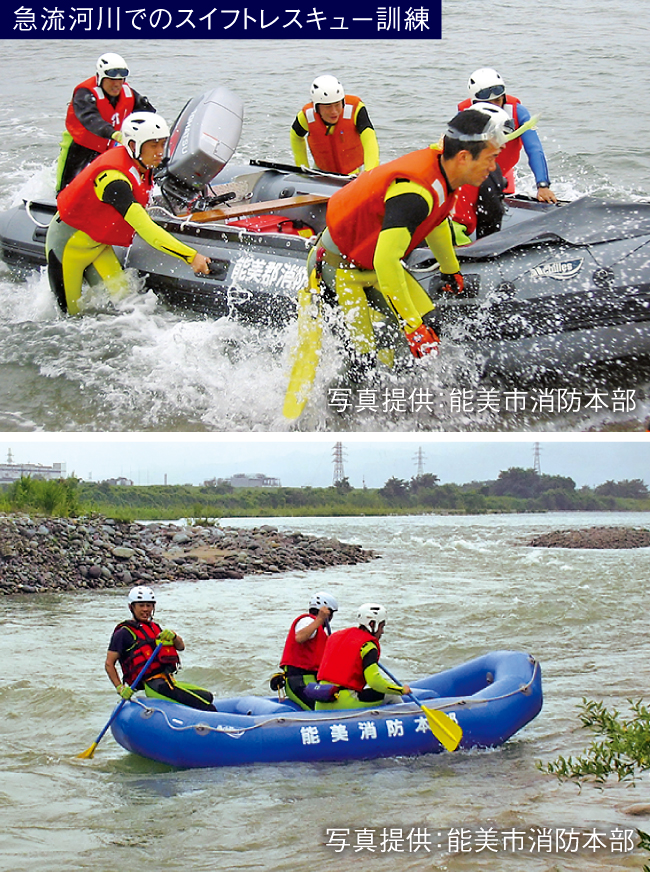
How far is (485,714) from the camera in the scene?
13.2 feet

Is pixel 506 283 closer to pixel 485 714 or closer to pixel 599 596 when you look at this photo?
pixel 485 714

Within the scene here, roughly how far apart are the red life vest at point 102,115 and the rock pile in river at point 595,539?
11460 mm

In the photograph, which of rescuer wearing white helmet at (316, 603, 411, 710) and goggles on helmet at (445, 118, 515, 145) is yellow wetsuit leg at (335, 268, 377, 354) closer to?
goggles on helmet at (445, 118, 515, 145)

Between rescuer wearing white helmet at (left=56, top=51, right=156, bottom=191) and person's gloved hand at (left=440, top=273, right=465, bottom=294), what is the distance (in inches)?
111

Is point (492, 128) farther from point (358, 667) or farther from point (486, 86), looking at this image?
point (358, 667)

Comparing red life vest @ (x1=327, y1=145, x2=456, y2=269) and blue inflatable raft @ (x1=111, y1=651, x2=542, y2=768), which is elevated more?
red life vest @ (x1=327, y1=145, x2=456, y2=269)

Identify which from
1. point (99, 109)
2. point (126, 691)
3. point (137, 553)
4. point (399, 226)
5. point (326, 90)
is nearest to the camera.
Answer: point (399, 226)

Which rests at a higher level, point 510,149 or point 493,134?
point 510,149

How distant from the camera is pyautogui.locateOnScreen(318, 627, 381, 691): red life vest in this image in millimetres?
3943

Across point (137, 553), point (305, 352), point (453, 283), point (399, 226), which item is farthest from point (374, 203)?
point (137, 553)

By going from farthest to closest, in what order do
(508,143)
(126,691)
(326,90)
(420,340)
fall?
1. (326,90)
2. (508,143)
3. (126,691)
4. (420,340)

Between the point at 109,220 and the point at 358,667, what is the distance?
289 centimetres

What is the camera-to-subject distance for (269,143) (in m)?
9.53

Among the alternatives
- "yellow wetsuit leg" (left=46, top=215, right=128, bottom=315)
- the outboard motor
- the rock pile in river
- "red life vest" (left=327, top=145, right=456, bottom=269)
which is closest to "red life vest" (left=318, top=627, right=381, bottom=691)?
"red life vest" (left=327, top=145, right=456, bottom=269)
